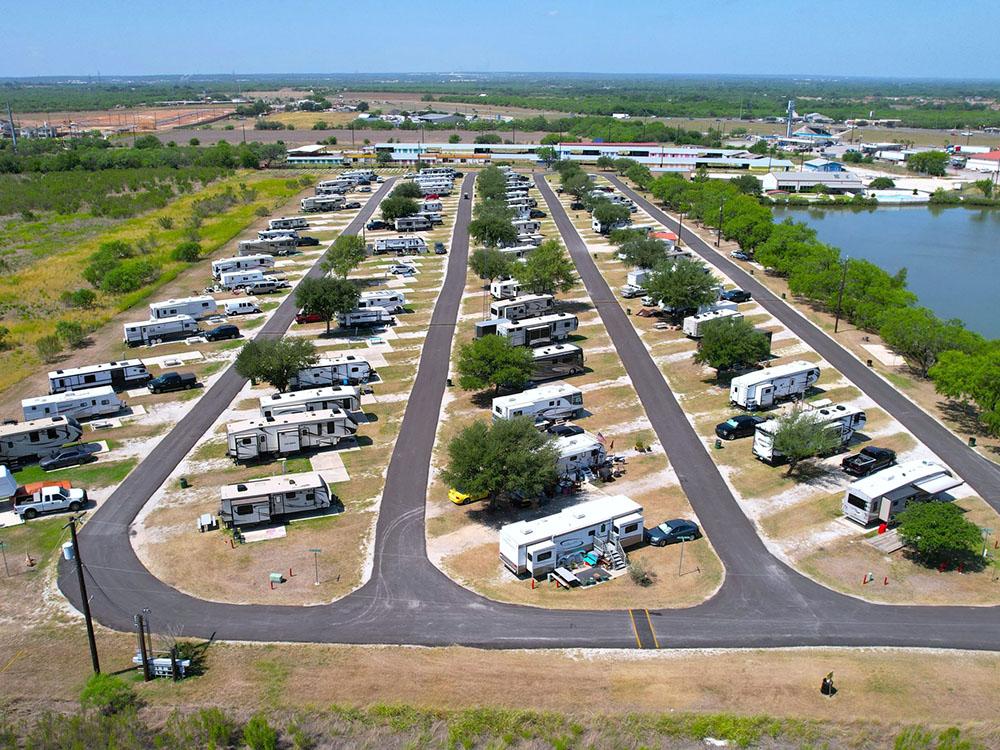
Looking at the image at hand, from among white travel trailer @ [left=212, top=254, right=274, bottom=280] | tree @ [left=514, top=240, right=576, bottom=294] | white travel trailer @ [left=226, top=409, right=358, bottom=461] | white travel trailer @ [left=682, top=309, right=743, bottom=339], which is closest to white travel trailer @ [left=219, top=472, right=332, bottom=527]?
white travel trailer @ [left=226, top=409, right=358, bottom=461]

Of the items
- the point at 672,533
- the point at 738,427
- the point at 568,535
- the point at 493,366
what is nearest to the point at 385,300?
the point at 493,366

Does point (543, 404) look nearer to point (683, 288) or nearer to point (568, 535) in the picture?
point (568, 535)

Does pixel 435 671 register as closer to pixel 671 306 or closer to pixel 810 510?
pixel 810 510

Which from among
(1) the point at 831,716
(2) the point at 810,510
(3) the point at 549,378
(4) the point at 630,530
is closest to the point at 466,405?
(3) the point at 549,378

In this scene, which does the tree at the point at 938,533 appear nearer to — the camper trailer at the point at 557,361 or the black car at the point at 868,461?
the black car at the point at 868,461

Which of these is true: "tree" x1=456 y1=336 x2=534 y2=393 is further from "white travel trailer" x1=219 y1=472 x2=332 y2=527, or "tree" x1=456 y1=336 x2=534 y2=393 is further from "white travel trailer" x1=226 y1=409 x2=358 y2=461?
"white travel trailer" x1=219 y1=472 x2=332 y2=527
